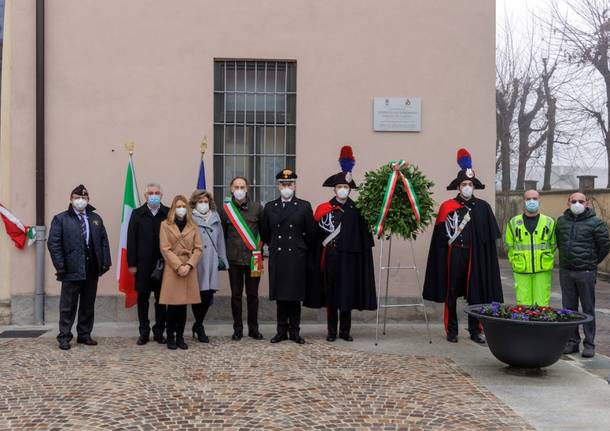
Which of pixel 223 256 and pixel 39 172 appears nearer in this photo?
pixel 223 256

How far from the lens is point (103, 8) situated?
28.1ft

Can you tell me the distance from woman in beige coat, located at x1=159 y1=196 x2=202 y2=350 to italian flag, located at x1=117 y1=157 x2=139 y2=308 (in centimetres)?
107

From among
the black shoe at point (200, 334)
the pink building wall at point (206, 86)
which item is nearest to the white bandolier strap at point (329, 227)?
the pink building wall at point (206, 86)

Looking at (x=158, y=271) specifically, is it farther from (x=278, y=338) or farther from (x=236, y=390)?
(x=236, y=390)

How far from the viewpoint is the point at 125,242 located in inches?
316

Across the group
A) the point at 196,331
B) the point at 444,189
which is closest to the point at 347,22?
the point at 444,189

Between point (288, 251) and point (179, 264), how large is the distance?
4.12ft

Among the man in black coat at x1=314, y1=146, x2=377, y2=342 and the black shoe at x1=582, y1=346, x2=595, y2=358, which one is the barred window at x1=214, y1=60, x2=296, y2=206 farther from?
the black shoe at x1=582, y1=346, x2=595, y2=358

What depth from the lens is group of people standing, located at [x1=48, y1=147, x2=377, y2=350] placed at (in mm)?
7113

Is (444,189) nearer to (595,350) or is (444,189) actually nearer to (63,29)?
(595,350)

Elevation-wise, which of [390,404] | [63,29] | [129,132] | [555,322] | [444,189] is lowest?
[390,404]

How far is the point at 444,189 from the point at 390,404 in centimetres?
419

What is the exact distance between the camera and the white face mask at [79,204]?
723 cm

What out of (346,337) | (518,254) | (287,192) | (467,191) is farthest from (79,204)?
(518,254)
